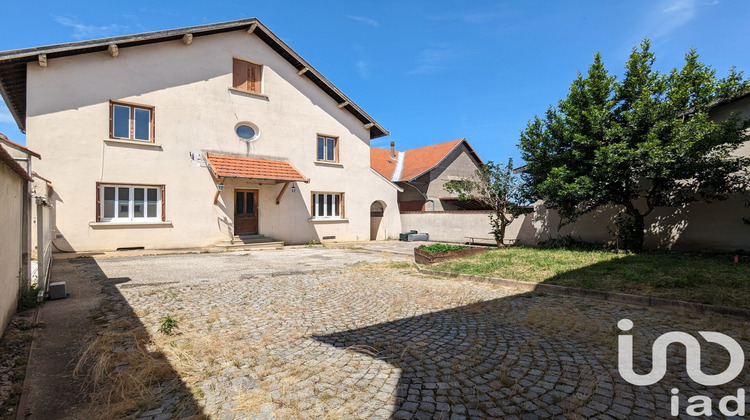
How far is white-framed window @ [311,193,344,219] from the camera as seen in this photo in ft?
58.9

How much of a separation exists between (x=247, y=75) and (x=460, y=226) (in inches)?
516

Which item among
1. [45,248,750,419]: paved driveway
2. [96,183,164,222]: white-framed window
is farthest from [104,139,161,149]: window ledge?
[45,248,750,419]: paved driveway

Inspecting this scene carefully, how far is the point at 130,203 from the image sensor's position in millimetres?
13242

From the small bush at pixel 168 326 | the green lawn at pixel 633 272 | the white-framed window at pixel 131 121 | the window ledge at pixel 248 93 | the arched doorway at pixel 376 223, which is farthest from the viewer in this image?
the arched doorway at pixel 376 223

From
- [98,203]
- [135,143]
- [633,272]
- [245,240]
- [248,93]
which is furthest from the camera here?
[248,93]

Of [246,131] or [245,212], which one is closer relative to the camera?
[245,212]

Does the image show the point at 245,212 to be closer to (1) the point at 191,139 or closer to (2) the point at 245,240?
(2) the point at 245,240

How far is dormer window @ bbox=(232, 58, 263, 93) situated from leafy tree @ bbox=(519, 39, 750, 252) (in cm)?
1243

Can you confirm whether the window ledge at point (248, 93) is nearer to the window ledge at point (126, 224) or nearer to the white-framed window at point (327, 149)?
the white-framed window at point (327, 149)

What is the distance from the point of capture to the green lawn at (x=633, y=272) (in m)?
5.98

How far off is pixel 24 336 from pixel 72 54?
1249cm

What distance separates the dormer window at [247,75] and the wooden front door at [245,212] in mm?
4929

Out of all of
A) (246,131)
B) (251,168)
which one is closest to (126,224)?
(251,168)

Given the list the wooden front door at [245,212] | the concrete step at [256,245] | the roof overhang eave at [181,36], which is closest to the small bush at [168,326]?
the concrete step at [256,245]
